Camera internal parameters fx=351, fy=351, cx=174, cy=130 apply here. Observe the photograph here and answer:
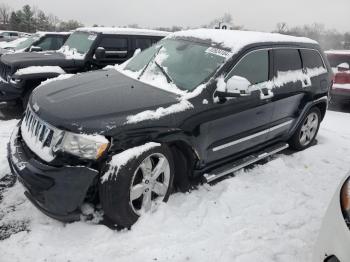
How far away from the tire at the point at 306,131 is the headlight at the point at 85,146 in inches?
137

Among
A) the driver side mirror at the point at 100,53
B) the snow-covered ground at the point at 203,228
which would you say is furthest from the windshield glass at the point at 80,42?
the snow-covered ground at the point at 203,228

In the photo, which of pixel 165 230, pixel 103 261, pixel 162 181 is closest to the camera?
pixel 103 261

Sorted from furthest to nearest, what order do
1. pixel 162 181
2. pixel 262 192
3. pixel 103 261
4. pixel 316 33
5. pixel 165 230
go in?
pixel 316 33 → pixel 262 192 → pixel 162 181 → pixel 165 230 → pixel 103 261

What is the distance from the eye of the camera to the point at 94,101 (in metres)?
3.28

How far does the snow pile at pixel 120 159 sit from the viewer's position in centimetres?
289

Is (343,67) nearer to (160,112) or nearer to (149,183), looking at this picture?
(160,112)

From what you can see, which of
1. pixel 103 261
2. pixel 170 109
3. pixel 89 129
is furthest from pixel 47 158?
pixel 170 109

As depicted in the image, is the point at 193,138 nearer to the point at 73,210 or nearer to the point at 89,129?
the point at 89,129

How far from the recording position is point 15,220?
325 cm

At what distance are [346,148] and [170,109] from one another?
3.86 meters

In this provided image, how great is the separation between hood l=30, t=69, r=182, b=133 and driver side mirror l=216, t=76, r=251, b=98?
0.52 m

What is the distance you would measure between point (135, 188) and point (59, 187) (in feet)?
2.19

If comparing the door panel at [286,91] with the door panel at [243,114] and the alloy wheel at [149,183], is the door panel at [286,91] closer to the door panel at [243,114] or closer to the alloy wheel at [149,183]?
the door panel at [243,114]

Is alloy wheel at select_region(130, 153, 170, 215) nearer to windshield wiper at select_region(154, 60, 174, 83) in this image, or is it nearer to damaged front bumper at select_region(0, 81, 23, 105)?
windshield wiper at select_region(154, 60, 174, 83)
